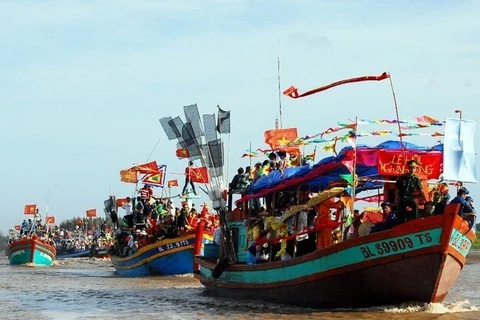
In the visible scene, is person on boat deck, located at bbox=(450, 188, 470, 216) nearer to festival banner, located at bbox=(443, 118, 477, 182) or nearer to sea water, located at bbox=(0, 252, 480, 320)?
festival banner, located at bbox=(443, 118, 477, 182)

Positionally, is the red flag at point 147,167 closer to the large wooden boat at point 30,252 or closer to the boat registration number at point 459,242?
the large wooden boat at point 30,252

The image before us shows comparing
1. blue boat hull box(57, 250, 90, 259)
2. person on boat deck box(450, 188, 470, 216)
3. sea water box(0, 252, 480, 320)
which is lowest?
sea water box(0, 252, 480, 320)

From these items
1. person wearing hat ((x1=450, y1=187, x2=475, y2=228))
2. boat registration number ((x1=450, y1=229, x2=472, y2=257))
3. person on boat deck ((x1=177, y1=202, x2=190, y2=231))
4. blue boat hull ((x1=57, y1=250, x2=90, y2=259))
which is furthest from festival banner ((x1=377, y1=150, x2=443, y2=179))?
blue boat hull ((x1=57, y1=250, x2=90, y2=259))

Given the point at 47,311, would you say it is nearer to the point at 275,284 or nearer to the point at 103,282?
the point at 275,284

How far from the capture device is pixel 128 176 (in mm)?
34250

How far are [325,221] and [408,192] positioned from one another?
1916mm

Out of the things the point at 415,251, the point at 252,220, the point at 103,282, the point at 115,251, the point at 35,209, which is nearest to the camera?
the point at 415,251

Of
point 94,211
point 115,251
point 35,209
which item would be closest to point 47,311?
point 115,251

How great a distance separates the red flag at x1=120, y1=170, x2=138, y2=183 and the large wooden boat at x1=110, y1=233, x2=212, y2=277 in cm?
514

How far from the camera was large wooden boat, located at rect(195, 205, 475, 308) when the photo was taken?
13133mm

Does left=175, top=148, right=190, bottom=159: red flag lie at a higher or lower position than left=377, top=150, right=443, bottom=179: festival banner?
higher

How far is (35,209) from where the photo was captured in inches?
1950

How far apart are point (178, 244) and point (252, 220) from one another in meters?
9.51

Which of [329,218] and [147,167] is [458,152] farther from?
[147,167]
